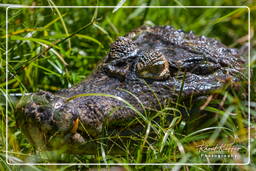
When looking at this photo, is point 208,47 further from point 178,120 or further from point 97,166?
point 97,166

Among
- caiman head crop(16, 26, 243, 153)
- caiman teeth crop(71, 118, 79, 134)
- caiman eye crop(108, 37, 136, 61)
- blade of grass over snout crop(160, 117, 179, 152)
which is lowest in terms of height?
blade of grass over snout crop(160, 117, 179, 152)

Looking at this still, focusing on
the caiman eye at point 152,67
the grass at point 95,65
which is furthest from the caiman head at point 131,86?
the grass at point 95,65

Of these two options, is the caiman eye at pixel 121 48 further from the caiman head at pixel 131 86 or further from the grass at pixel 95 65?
the grass at pixel 95 65

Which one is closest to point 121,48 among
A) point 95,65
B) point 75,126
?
point 95,65

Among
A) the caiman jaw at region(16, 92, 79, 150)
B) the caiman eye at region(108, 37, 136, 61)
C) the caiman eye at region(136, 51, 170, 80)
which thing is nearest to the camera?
the caiman jaw at region(16, 92, 79, 150)

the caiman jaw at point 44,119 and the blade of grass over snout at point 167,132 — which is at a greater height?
the caiman jaw at point 44,119

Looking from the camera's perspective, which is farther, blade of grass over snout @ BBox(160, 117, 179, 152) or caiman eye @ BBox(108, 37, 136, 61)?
caiman eye @ BBox(108, 37, 136, 61)

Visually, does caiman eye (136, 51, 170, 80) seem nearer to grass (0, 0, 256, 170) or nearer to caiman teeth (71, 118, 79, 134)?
grass (0, 0, 256, 170)

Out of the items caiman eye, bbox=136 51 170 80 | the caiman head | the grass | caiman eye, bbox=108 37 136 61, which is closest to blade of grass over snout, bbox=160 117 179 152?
the grass
